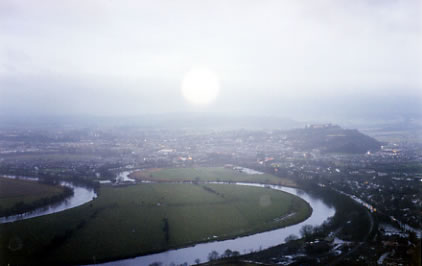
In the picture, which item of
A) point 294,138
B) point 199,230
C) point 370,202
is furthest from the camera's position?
point 294,138

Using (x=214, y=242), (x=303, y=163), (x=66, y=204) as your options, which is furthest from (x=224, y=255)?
(x=303, y=163)

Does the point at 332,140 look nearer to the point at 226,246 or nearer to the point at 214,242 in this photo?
Result: the point at 214,242

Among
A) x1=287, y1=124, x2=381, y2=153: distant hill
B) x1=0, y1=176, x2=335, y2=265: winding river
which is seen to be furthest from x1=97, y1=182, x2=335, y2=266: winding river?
x1=287, y1=124, x2=381, y2=153: distant hill

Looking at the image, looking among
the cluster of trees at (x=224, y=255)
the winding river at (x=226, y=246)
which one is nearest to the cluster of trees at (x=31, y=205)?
the winding river at (x=226, y=246)

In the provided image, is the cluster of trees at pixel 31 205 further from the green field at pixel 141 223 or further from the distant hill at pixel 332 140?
the distant hill at pixel 332 140

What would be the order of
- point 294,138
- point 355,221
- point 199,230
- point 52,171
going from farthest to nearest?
1. point 294,138
2. point 52,171
3. point 355,221
4. point 199,230

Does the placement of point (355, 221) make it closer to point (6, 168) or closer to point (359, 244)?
point (359, 244)

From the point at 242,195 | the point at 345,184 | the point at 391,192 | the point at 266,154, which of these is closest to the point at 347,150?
the point at 266,154
